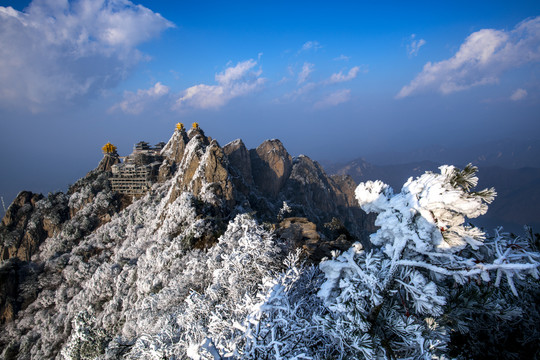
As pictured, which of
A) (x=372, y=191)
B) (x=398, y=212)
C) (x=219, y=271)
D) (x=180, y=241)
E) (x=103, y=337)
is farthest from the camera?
(x=180, y=241)

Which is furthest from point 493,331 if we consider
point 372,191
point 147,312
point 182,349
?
point 147,312

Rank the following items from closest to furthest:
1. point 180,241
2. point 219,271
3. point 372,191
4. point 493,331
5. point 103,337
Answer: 1. point 372,191
2. point 493,331
3. point 219,271
4. point 103,337
5. point 180,241

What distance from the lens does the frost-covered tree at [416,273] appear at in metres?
6.29

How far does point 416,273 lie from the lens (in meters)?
6.50

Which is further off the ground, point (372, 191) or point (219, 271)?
point (372, 191)

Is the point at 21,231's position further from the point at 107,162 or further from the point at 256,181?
the point at 256,181

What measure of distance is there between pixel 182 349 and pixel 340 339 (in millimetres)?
6778

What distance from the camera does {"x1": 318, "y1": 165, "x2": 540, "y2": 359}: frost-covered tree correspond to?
6.29m

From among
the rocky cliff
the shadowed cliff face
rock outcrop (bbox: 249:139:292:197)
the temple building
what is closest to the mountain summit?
the rocky cliff

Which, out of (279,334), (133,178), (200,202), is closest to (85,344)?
(200,202)

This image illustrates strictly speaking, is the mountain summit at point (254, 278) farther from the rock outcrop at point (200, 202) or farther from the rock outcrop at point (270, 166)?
the rock outcrop at point (270, 166)

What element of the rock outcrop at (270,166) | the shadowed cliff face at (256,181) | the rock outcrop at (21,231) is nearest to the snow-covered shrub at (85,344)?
the shadowed cliff face at (256,181)

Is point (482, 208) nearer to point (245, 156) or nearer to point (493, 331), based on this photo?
point (493, 331)

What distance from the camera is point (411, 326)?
6.41 metres
